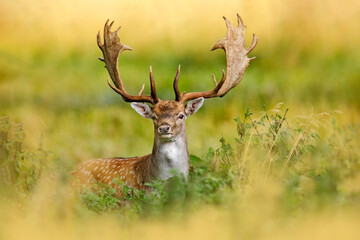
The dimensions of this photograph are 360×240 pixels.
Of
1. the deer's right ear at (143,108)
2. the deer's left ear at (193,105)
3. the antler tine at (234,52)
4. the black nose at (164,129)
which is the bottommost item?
the black nose at (164,129)

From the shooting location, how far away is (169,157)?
7895 mm

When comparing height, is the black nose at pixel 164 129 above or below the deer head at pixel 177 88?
below

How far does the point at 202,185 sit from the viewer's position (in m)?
6.73

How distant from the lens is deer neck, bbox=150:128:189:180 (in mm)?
7883

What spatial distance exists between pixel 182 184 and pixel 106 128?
6.62 meters

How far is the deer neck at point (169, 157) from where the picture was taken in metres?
7.88

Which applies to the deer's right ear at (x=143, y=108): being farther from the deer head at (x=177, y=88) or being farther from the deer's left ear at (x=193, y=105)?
the deer's left ear at (x=193, y=105)

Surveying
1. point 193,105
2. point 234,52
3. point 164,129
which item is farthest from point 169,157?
point 234,52

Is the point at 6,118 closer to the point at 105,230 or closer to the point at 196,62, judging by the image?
the point at 105,230

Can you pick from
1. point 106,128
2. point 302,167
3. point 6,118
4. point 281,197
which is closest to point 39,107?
point 106,128

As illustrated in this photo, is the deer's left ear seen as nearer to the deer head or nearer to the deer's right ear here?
the deer head

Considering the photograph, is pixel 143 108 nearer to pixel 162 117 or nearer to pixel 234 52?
pixel 162 117

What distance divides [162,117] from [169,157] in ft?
1.39

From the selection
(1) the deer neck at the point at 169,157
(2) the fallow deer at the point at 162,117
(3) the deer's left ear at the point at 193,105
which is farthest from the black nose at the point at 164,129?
(3) the deer's left ear at the point at 193,105
